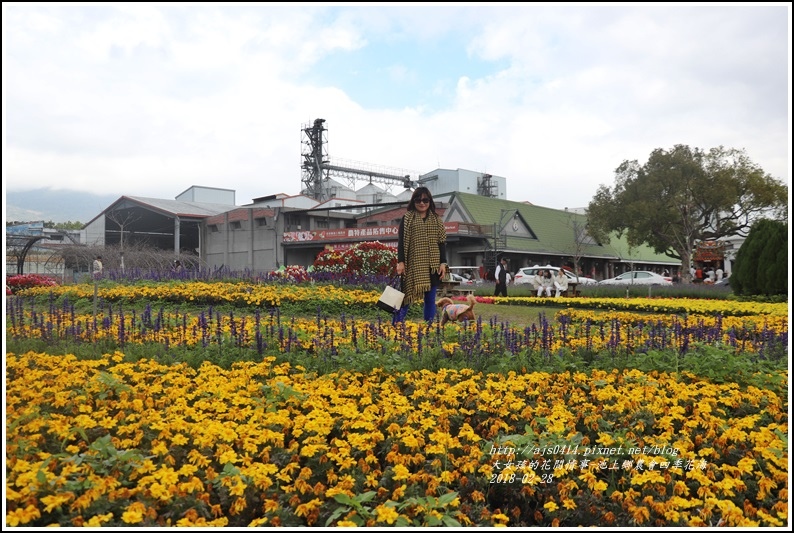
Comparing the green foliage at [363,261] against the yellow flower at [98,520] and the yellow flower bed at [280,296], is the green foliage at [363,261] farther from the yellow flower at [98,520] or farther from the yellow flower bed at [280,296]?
the yellow flower at [98,520]

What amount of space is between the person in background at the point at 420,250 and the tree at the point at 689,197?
27023 millimetres

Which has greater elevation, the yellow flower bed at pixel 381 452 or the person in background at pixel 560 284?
the person in background at pixel 560 284

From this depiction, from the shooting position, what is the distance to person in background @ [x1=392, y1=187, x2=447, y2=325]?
7.46m

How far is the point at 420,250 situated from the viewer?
7.51 meters

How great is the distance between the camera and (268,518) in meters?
2.45

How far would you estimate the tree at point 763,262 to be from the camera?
50.3 feet

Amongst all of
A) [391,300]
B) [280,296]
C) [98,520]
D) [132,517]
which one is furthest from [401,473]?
[280,296]

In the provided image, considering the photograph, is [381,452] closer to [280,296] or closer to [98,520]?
[98,520]

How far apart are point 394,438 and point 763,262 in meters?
15.5

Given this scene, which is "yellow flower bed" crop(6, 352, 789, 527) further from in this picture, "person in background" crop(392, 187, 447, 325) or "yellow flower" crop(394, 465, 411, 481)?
"person in background" crop(392, 187, 447, 325)

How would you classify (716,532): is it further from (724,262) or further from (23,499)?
(724,262)

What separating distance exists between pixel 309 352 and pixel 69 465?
3356 millimetres

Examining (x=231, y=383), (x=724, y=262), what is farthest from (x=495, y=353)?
(x=724, y=262)

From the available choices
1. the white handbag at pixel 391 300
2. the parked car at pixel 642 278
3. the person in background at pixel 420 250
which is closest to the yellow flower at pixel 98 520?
the white handbag at pixel 391 300
